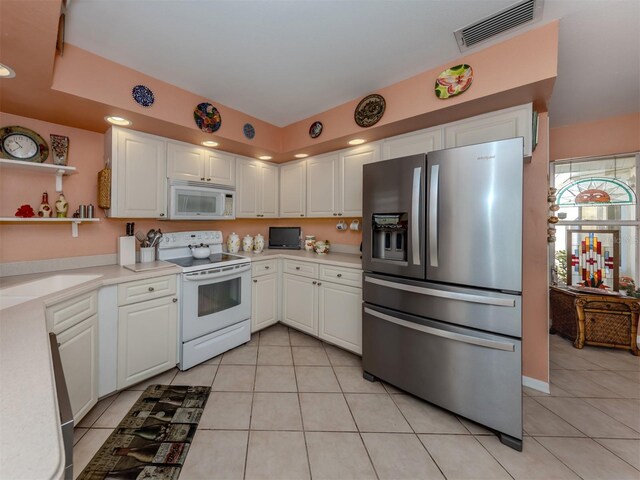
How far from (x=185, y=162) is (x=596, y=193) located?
4708mm

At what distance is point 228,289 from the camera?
262cm

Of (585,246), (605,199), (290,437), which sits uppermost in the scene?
(605,199)

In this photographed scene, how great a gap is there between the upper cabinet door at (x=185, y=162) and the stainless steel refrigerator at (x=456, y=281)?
1.88 meters

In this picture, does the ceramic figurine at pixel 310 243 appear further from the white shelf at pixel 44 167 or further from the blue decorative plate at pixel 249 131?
the white shelf at pixel 44 167

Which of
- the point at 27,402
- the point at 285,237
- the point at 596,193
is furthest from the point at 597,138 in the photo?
the point at 27,402

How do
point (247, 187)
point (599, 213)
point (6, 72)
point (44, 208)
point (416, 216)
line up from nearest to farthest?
point (6, 72)
point (416, 216)
point (44, 208)
point (599, 213)
point (247, 187)

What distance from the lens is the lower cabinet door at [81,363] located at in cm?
153

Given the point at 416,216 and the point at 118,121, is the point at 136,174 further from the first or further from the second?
the point at 416,216

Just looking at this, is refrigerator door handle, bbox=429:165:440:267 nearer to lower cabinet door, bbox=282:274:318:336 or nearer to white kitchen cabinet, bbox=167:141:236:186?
lower cabinet door, bbox=282:274:318:336

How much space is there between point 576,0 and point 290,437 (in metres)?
3.02

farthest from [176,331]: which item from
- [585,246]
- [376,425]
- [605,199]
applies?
[605,199]

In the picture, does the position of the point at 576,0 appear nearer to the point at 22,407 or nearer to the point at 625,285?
the point at 22,407

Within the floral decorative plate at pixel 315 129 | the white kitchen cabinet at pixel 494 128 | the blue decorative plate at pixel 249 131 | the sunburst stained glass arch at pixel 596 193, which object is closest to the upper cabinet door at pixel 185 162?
the blue decorative plate at pixel 249 131

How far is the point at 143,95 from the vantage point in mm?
2020
